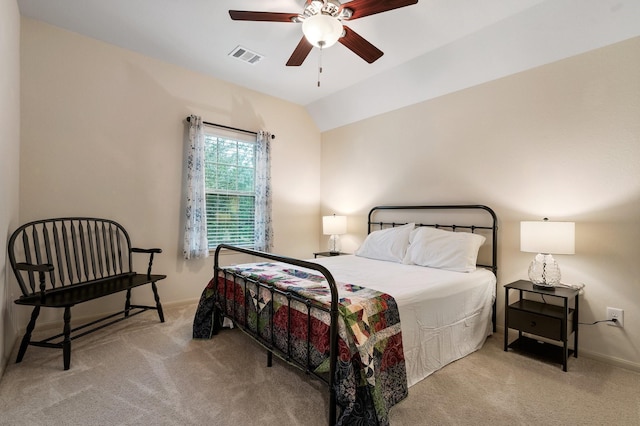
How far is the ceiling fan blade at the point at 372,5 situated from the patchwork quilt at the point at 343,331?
1.80 m

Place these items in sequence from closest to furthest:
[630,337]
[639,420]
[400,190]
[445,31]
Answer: [639,420] → [630,337] → [445,31] → [400,190]

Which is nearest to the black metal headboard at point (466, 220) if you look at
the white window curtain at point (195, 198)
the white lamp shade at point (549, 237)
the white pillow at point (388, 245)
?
the white pillow at point (388, 245)

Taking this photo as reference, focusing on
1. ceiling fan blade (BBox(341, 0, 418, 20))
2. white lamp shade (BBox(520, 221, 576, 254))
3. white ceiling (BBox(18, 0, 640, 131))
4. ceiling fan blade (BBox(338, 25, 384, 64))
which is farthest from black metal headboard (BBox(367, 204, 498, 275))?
ceiling fan blade (BBox(341, 0, 418, 20))

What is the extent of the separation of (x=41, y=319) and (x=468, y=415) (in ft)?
11.4

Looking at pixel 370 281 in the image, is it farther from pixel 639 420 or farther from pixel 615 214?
pixel 615 214

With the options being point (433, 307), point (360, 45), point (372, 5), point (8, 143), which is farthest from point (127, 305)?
point (372, 5)

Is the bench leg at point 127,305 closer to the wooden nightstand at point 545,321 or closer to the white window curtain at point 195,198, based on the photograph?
the white window curtain at point 195,198

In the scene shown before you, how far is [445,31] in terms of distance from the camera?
2711mm

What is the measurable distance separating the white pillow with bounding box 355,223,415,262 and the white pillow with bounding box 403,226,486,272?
0.12 m

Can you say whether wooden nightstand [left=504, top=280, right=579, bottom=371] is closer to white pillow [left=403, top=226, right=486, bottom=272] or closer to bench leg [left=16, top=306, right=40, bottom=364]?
white pillow [left=403, top=226, right=486, bottom=272]

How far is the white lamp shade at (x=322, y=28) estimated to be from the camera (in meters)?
1.91

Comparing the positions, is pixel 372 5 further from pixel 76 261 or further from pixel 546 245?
pixel 76 261

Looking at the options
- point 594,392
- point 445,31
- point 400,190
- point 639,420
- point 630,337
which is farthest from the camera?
point 400,190

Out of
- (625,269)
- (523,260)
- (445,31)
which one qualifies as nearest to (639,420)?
(625,269)
